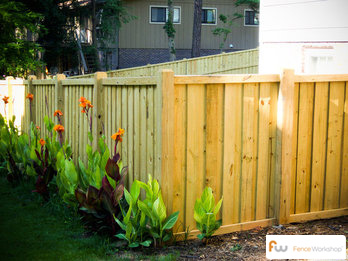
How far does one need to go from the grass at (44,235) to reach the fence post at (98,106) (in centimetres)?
100

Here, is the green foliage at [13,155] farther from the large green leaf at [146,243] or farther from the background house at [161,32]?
the background house at [161,32]

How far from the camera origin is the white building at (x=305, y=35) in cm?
697

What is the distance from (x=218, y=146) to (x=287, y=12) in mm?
3692

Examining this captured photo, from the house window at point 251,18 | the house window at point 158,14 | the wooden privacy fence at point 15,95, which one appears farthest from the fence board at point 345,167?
the house window at point 251,18

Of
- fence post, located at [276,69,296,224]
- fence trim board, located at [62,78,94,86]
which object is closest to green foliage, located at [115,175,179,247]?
fence post, located at [276,69,296,224]

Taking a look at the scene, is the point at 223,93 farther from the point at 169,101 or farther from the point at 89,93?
the point at 89,93

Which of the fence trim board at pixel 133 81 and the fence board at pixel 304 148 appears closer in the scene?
the fence trim board at pixel 133 81

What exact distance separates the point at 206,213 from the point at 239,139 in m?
0.91

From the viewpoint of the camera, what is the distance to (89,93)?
6.32 metres

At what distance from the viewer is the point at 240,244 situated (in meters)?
4.71

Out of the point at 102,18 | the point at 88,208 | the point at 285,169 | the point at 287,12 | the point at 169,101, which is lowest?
the point at 88,208

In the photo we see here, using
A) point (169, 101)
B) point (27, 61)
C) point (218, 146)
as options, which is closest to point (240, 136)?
point (218, 146)

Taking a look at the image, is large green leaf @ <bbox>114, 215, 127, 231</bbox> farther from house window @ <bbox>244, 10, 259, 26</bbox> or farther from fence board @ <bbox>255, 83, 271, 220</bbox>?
house window @ <bbox>244, 10, 259, 26</bbox>

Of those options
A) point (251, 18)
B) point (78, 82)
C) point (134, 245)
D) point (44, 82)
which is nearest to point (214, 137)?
point (134, 245)
